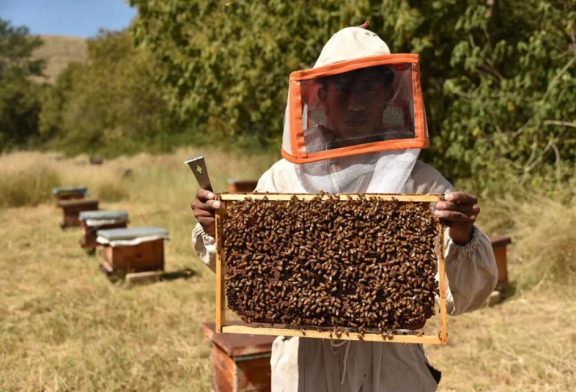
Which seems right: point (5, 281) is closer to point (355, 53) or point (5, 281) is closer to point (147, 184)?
point (355, 53)

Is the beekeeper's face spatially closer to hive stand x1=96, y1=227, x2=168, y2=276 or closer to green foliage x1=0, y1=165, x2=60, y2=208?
hive stand x1=96, y1=227, x2=168, y2=276

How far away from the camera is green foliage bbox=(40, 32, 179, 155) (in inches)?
1107

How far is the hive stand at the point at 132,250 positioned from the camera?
23.0 ft

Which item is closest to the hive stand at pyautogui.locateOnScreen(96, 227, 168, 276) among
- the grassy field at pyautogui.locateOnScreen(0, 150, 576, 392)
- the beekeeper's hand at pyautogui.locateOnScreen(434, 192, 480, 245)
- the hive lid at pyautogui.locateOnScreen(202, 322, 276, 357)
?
the grassy field at pyautogui.locateOnScreen(0, 150, 576, 392)

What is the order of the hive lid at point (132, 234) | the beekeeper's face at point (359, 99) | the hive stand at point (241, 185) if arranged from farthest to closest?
1. the hive stand at point (241, 185)
2. the hive lid at point (132, 234)
3. the beekeeper's face at point (359, 99)

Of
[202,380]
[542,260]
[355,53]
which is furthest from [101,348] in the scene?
[542,260]

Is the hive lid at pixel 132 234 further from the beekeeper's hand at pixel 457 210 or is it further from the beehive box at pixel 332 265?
the beekeeper's hand at pixel 457 210

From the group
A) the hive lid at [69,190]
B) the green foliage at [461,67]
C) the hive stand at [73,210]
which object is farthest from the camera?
the hive lid at [69,190]

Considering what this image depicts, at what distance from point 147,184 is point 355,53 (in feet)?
48.6

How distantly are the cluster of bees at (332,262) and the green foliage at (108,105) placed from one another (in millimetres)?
21104

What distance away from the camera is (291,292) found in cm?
188

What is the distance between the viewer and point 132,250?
23.5 feet

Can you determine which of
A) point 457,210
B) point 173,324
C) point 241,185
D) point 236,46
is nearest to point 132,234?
point 173,324

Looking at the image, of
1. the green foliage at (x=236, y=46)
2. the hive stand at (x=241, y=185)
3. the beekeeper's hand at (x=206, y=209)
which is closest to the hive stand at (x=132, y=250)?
the hive stand at (x=241, y=185)
